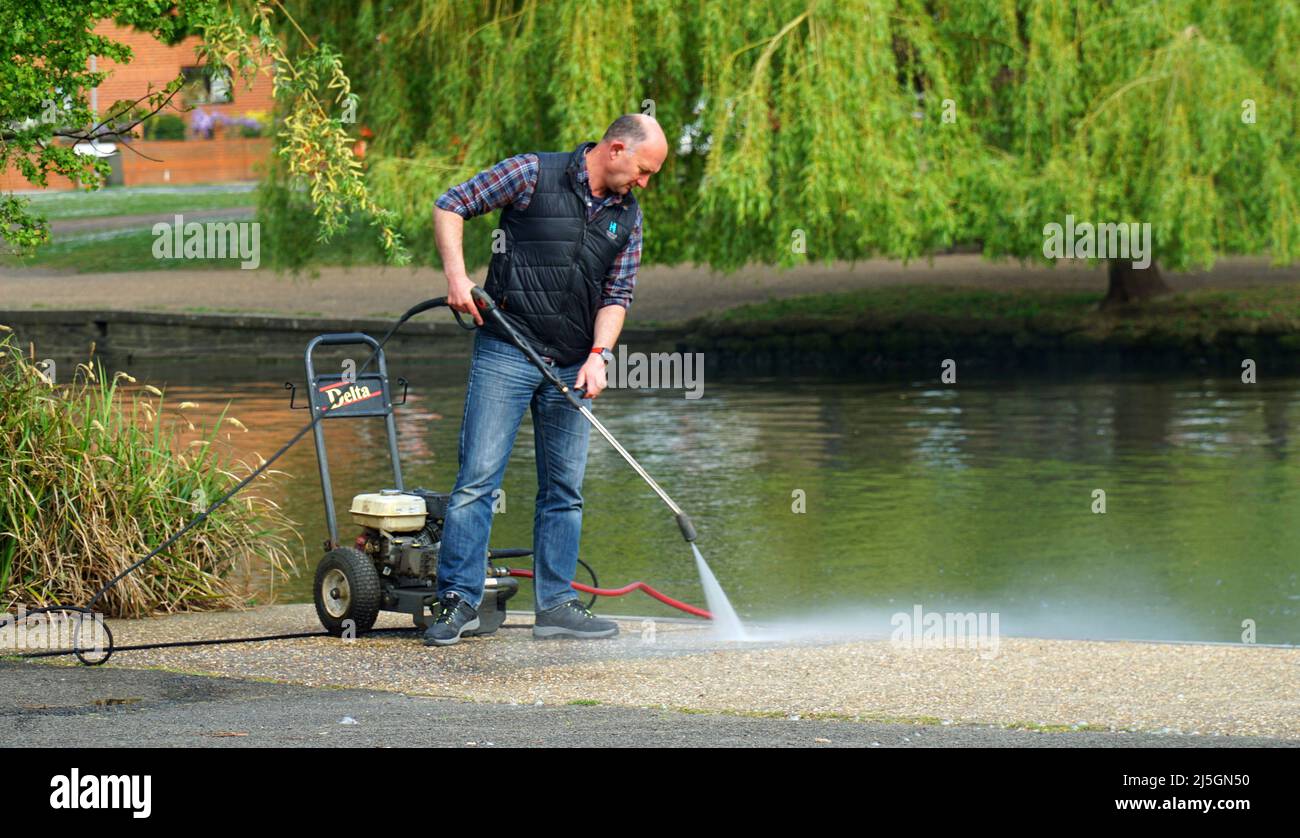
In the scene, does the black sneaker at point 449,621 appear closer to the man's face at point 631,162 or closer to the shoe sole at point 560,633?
the shoe sole at point 560,633

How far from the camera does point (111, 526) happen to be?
29.2 feet

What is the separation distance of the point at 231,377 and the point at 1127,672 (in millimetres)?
18281

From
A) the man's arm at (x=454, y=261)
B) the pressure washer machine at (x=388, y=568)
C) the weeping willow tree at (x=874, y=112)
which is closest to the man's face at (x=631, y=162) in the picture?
the man's arm at (x=454, y=261)

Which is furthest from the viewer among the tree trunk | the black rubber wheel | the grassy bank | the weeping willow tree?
the tree trunk

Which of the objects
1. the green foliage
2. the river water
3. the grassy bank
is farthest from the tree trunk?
the green foliage

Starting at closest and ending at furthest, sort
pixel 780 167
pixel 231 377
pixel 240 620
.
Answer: pixel 240 620
pixel 780 167
pixel 231 377

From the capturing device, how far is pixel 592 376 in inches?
293

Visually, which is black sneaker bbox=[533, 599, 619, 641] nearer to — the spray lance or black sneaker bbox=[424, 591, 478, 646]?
black sneaker bbox=[424, 591, 478, 646]

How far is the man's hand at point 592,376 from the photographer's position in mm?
7438

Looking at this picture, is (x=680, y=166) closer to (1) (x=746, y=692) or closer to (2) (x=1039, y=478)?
(2) (x=1039, y=478)

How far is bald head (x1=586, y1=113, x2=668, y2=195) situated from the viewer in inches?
288

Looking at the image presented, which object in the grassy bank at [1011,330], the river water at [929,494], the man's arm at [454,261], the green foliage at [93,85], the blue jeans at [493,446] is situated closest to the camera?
the man's arm at [454,261]

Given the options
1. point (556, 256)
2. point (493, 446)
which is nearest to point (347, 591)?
point (493, 446)

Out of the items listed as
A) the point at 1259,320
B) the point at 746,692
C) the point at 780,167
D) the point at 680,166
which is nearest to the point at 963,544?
the point at 746,692
